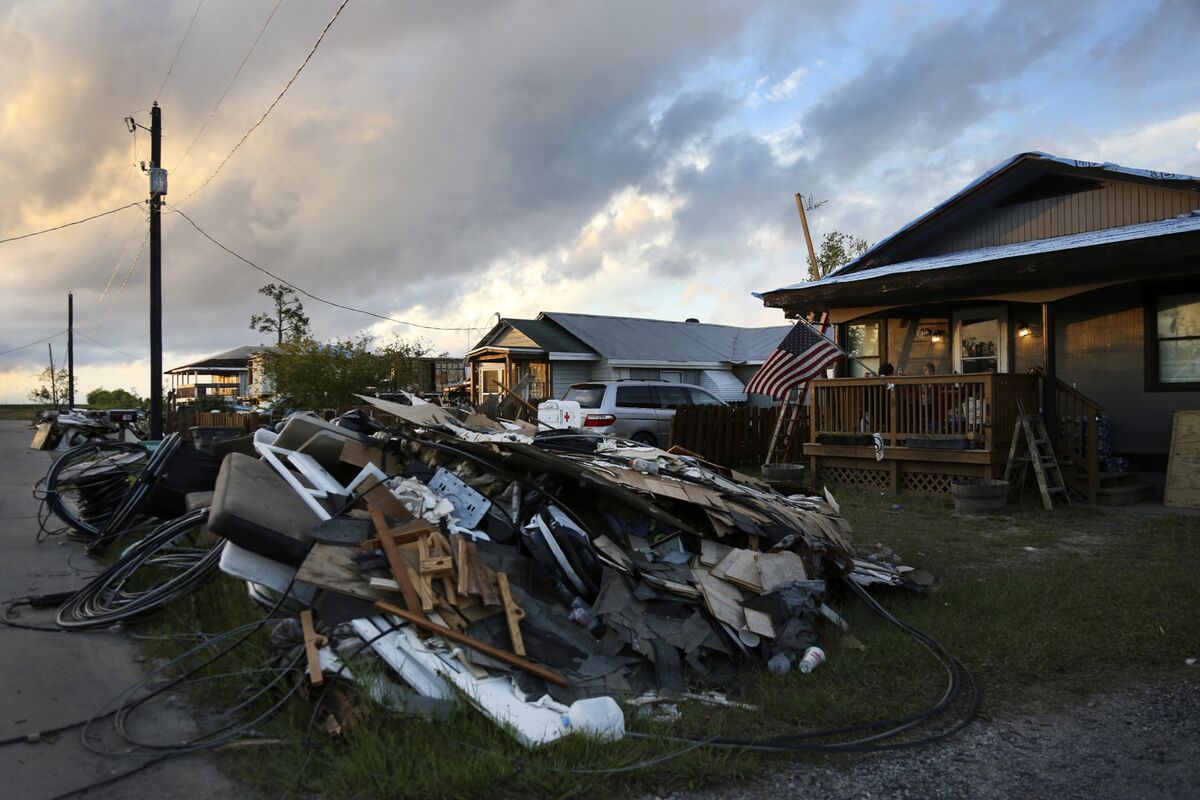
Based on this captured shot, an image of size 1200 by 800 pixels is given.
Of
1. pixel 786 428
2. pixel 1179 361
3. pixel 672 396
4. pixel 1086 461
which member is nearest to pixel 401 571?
pixel 1086 461

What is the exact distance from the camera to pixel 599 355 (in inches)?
1148

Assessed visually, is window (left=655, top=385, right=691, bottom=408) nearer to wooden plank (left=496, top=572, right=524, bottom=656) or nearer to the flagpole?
the flagpole

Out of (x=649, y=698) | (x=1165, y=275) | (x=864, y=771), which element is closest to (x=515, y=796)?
(x=649, y=698)

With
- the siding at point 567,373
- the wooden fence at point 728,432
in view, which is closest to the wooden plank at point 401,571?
the wooden fence at point 728,432

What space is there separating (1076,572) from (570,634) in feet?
15.8

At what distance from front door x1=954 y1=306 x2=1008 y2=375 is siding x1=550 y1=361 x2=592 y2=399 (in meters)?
17.3

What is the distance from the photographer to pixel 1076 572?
694 cm

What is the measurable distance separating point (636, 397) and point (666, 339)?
15.4m

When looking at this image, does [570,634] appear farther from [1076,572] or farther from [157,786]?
[1076,572]

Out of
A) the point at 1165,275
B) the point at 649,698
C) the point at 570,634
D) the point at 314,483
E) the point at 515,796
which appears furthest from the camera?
the point at 1165,275

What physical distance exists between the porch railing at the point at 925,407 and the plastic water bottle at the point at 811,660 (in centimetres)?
722

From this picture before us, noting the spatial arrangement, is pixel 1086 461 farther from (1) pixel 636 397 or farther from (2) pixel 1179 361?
(1) pixel 636 397

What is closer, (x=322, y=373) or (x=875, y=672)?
(x=875, y=672)

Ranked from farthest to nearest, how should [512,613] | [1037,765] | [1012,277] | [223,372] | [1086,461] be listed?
[223,372]
[1086,461]
[1012,277]
[512,613]
[1037,765]
